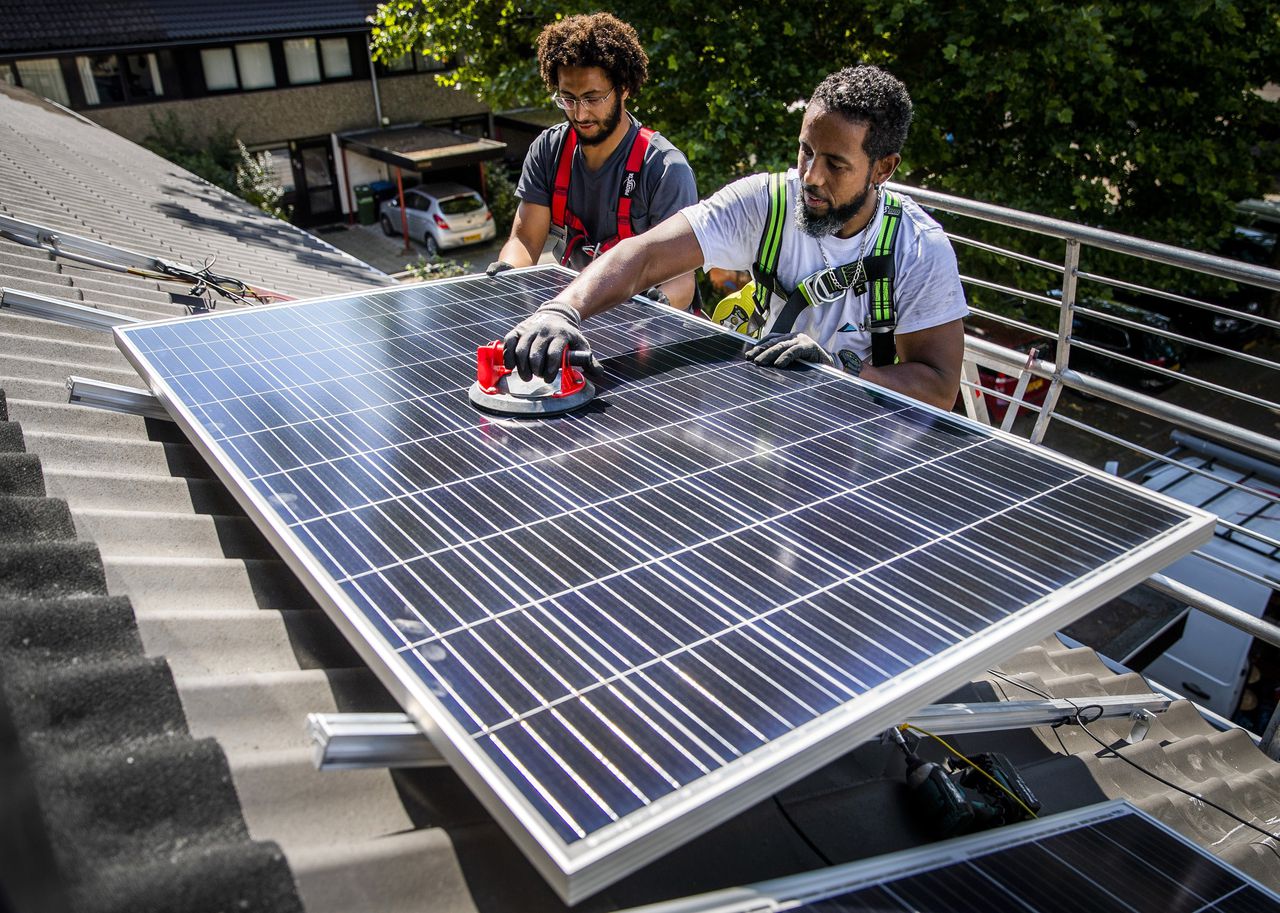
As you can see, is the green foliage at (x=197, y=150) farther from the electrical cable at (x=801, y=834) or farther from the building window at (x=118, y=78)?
the electrical cable at (x=801, y=834)

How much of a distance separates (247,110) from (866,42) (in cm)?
2216

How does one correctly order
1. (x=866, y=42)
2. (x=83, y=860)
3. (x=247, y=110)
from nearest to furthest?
(x=83, y=860) → (x=866, y=42) → (x=247, y=110)

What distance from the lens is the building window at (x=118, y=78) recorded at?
90.6 ft

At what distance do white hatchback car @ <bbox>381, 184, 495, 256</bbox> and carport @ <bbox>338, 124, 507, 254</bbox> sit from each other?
0.45 metres

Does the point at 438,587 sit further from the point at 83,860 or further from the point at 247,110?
the point at 247,110

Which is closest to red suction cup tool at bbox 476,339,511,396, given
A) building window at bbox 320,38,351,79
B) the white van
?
the white van

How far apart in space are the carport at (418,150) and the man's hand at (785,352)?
2790cm

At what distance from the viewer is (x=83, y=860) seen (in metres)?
1.56

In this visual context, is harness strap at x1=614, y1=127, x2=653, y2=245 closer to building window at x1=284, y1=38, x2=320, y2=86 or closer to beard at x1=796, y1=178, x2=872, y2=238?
beard at x1=796, y1=178, x2=872, y2=238

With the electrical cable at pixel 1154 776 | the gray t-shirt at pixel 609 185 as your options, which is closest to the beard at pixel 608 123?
the gray t-shirt at pixel 609 185

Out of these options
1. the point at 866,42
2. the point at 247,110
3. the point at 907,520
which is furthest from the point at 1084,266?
the point at 247,110

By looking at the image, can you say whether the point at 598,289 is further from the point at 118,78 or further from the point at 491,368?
the point at 118,78

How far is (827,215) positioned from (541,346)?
165 centimetres

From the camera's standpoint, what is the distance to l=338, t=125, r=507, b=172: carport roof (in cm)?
2997
